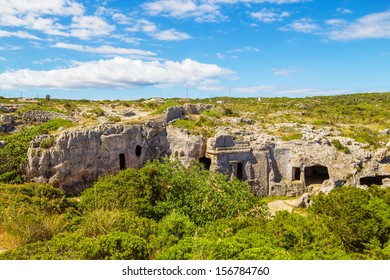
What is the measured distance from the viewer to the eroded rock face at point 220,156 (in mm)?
26938

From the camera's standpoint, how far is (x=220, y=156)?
28.8 meters

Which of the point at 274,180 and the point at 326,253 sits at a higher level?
the point at 326,253

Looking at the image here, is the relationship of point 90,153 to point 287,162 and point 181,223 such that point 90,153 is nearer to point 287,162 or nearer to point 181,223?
point 181,223

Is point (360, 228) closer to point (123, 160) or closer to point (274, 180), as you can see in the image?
point (274, 180)

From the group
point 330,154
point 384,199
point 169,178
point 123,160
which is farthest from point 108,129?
point 384,199

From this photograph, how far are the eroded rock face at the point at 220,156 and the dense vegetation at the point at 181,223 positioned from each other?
332 inches

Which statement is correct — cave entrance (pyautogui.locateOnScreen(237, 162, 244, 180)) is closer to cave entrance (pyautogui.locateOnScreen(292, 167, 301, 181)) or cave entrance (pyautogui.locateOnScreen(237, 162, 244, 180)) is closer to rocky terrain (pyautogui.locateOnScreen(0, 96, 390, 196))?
rocky terrain (pyautogui.locateOnScreen(0, 96, 390, 196))

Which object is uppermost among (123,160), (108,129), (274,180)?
(108,129)

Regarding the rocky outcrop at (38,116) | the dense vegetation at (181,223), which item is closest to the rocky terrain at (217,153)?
the rocky outcrop at (38,116)

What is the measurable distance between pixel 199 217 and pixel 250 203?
2900 millimetres

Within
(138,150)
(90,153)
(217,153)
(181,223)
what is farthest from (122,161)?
(181,223)

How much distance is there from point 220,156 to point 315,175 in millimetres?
11034

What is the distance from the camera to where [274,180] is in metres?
30.1

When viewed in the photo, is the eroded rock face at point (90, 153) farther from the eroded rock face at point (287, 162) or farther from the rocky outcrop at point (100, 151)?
the eroded rock face at point (287, 162)
